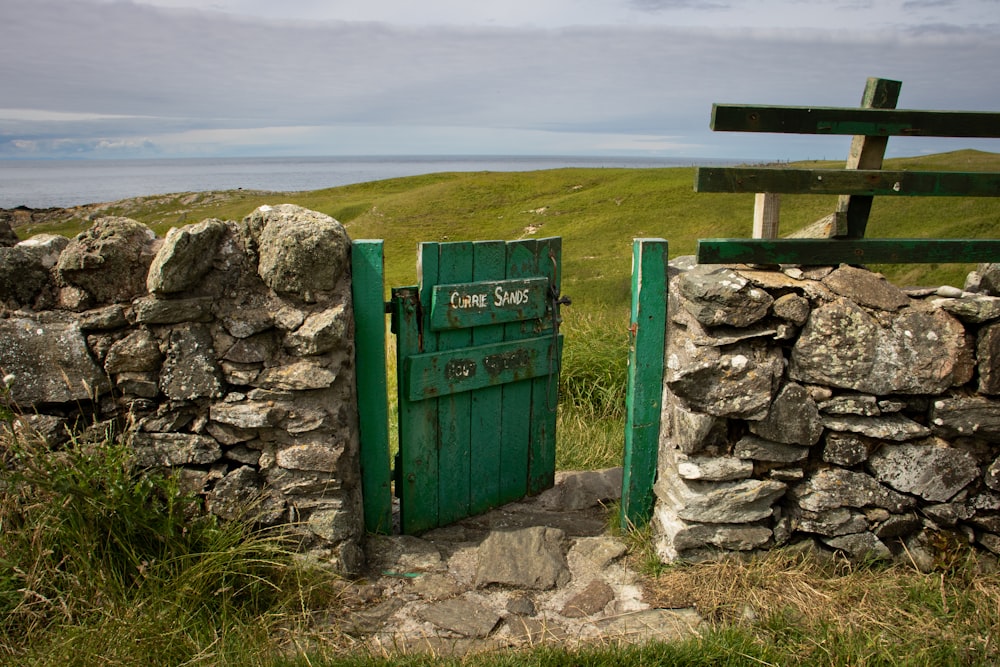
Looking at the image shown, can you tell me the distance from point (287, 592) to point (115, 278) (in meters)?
1.67

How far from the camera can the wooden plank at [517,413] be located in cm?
425

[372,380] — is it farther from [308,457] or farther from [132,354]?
[132,354]

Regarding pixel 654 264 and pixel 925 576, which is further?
pixel 654 264

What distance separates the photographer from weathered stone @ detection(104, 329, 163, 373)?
10.6ft

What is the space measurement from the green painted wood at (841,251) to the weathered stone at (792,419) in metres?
0.65

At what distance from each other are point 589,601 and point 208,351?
7.29ft

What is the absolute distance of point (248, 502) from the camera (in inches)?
135

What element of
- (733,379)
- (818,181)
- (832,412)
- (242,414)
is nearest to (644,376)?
(733,379)

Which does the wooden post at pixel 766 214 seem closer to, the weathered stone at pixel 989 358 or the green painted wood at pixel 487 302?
the weathered stone at pixel 989 358

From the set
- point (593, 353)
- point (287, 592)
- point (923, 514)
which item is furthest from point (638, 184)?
point (287, 592)

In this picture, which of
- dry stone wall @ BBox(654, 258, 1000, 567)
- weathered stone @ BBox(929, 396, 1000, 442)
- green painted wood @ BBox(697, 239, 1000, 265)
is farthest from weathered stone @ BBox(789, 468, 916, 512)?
green painted wood @ BBox(697, 239, 1000, 265)

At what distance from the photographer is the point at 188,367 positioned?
3.29m

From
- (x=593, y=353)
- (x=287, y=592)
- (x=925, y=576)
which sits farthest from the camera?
(x=593, y=353)

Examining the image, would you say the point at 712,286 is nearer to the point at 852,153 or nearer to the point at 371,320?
the point at 852,153
